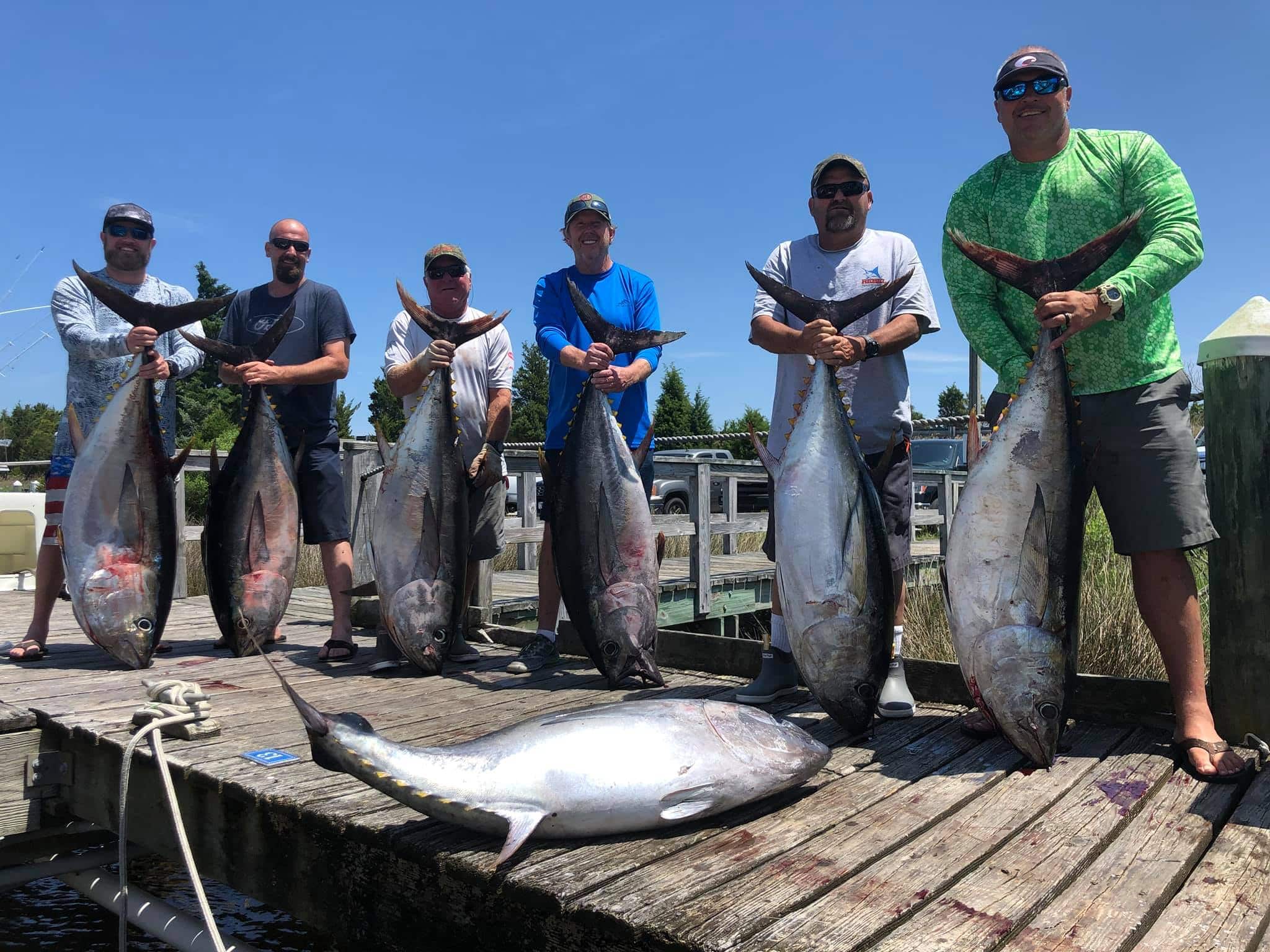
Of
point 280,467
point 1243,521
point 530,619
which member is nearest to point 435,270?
point 280,467

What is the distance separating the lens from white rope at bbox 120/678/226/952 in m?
2.28

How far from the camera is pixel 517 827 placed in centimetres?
199

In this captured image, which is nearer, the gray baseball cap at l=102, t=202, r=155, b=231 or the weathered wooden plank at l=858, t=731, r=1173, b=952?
the weathered wooden plank at l=858, t=731, r=1173, b=952

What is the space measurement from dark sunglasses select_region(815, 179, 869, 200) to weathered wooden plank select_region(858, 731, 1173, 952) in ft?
6.84

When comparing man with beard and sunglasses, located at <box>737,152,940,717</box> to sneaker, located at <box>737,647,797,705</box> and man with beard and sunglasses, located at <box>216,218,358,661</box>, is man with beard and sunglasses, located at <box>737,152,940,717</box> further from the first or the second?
man with beard and sunglasses, located at <box>216,218,358,661</box>

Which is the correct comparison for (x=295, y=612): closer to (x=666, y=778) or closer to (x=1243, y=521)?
(x=666, y=778)

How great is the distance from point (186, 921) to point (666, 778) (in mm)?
1843

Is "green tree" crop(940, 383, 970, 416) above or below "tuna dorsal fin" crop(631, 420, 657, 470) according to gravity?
above

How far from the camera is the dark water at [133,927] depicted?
3877 millimetres

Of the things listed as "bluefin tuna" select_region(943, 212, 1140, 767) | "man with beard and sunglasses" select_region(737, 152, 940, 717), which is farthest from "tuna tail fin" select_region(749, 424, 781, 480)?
"bluefin tuna" select_region(943, 212, 1140, 767)

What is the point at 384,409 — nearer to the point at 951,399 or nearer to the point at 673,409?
the point at 673,409

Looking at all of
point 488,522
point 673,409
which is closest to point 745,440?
point 673,409

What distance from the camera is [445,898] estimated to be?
2.05 m

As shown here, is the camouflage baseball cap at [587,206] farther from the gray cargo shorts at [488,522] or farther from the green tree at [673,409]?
the green tree at [673,409]
